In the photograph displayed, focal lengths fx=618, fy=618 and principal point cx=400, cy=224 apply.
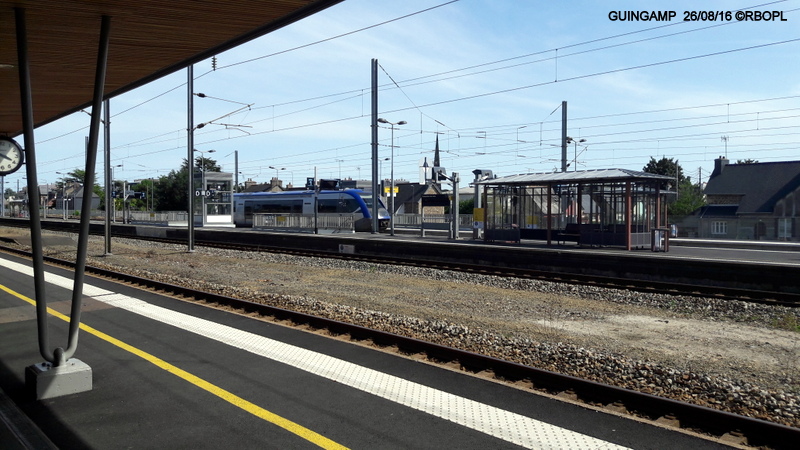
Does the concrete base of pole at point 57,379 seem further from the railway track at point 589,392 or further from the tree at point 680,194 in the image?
the tree at point 680,194

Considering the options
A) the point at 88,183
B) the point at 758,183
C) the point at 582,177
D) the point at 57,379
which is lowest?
the point at 57,379

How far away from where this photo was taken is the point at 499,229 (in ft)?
97.0

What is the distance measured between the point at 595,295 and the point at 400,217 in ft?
125

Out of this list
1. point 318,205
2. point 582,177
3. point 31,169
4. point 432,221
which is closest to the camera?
point 31,169

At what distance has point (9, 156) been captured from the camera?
10.9 metres

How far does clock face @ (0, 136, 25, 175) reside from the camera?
10.7m

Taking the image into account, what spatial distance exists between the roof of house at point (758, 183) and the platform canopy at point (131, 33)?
56.1 meters

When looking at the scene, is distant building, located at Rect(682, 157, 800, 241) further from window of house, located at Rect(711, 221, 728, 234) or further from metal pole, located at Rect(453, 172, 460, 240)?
metal pole, located at Rect(453, 172, 460, 240)

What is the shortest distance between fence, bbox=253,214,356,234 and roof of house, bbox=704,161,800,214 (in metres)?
34.7

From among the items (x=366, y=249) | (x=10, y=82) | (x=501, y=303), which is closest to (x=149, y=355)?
(x=10, y=82)

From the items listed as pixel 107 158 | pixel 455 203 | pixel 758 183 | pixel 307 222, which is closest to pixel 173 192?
pixel 307 222

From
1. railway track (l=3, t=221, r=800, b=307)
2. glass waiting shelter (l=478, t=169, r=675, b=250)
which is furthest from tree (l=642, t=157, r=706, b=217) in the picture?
railway track (l=3, t=221, r=800, b=307)

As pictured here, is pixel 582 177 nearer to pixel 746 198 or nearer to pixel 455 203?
pixel 455 203

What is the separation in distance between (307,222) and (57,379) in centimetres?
4010
